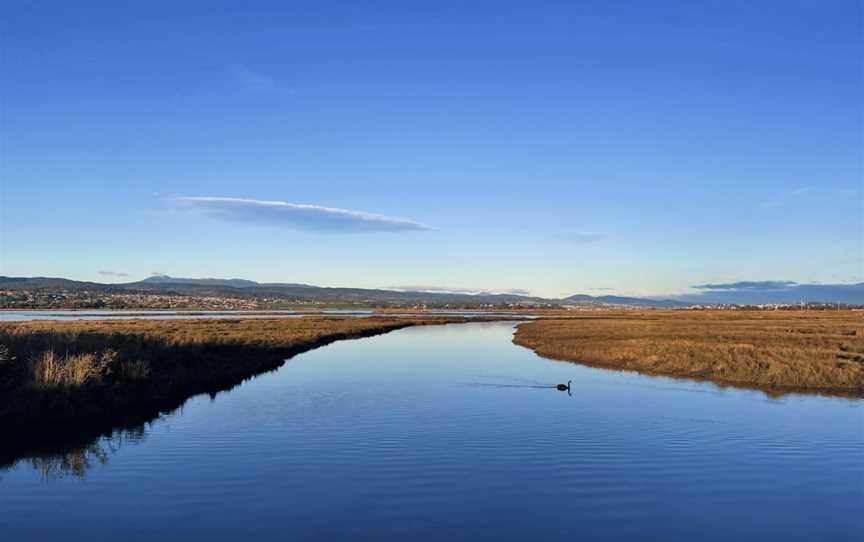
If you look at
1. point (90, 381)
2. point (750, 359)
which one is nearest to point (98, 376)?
point (90, 381)

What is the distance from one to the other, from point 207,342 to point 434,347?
59.6 feet

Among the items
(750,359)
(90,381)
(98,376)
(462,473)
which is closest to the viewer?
(462,473)

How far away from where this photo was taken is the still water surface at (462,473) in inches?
424

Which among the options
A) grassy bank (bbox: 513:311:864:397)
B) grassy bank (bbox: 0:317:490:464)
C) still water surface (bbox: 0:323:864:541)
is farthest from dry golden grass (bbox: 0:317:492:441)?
grassy bank (bbox: 513:311:864:397)

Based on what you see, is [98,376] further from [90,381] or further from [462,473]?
[462,473]

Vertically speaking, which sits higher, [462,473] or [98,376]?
[98,376]

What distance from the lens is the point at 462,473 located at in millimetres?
13641

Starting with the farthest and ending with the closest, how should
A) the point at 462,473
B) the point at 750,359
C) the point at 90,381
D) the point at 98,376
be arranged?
the point at 750,359 < the point at 98,376 < the point at 90,381 < the point at 462,473

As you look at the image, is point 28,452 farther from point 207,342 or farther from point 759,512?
point 207,342

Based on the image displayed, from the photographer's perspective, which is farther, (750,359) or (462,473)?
(750,359)

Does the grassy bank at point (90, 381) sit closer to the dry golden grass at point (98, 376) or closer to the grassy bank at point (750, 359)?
the dry golden grass at point (98, 376)

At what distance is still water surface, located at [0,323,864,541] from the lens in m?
10.8

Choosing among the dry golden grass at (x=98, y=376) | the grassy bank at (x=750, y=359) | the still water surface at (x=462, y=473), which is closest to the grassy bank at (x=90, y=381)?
the dry golden grass at (x=98, y=376)

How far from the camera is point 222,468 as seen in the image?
1397 cm
